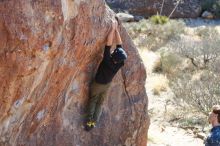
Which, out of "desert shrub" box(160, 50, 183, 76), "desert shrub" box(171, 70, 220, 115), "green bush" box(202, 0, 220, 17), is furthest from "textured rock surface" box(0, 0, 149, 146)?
"green bush" box(202, 0, 220, 17)

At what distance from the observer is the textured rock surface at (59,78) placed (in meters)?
4.96

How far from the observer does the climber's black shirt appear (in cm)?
632

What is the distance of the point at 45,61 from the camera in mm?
5301

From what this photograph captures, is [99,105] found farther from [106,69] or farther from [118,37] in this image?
[118,37]

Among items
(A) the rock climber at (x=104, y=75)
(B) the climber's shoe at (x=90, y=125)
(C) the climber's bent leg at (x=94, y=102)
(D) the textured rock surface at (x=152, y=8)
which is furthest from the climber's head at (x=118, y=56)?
(D) the textured rock surface at (x=152, y=8)

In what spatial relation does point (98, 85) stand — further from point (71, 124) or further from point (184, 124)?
point (184, 124)

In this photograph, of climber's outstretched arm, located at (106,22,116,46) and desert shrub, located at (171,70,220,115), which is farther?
desert shrub, located at (171,70,220,115)

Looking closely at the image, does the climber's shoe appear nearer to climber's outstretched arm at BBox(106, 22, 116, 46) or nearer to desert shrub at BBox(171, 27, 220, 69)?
climber's outstretched arm at BBox(106, 22, 116, 46)

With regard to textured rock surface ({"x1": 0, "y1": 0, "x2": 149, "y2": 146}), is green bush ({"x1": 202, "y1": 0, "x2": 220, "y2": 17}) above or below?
below

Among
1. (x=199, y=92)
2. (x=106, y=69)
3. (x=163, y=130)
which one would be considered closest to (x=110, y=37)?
(x=106, y=69)

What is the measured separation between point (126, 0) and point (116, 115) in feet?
68.5

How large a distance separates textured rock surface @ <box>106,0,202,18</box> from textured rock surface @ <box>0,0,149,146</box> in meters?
19.9

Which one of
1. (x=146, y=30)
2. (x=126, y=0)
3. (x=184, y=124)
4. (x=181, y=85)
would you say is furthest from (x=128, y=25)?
(x=184, y=124)

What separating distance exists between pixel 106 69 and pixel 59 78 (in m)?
0.77
